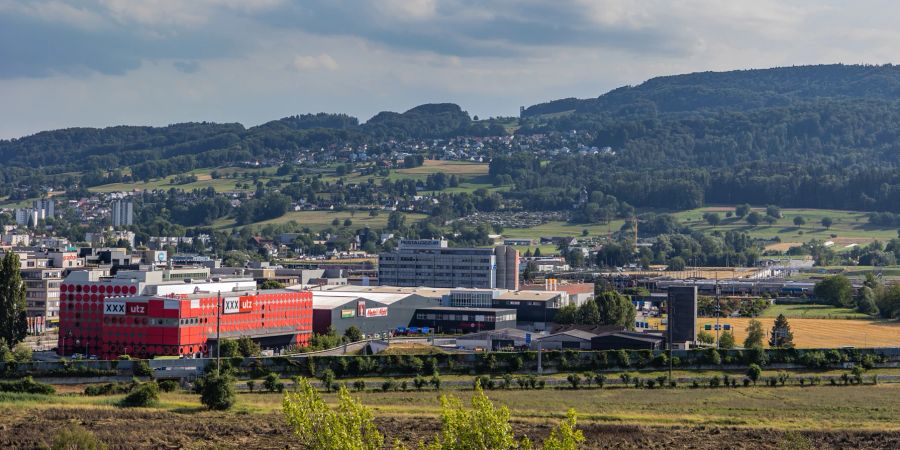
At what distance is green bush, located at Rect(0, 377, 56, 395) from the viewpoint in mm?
54219

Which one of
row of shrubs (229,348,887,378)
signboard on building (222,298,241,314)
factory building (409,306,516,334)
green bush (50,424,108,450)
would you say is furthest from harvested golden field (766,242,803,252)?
green bush (50,424,108,450)

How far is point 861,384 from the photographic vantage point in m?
61.9

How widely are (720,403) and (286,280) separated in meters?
73.4

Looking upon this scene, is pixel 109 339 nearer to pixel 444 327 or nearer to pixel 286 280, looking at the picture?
pixel 444 327

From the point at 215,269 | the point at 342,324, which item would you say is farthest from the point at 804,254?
the point at 342,324

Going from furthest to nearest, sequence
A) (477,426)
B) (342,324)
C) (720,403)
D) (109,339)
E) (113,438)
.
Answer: (342,324), (109,339), (720,403), (113,438), (477,426)

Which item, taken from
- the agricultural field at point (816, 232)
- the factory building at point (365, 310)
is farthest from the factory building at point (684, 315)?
the agricultural field at point (816, 232)

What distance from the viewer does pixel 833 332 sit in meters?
88.6

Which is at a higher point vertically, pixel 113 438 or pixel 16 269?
pixel 16 269

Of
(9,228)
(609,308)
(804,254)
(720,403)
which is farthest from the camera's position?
(9,228)

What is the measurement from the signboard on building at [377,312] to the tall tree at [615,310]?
14667mm

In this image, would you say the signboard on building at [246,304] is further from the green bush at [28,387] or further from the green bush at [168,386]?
the green bush at [28,387]

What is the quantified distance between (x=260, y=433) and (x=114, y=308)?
30.1 m

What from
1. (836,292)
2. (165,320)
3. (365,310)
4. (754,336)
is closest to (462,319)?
(365,310)
